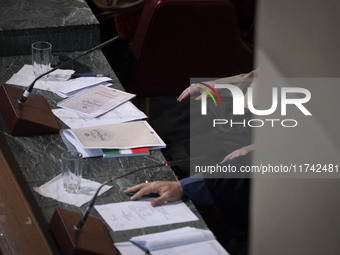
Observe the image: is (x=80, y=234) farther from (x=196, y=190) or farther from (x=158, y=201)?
(x=196, y=190)

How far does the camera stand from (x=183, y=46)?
3.92m

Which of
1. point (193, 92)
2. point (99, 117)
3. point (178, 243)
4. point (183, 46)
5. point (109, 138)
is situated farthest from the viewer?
point (183, 46)

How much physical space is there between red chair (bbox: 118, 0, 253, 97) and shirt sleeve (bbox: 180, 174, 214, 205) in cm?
134

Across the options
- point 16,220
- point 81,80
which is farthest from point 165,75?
point 16,220

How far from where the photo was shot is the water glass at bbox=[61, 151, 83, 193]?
8.33ft

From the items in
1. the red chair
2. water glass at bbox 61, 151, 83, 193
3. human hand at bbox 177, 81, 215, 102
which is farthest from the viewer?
the red chair

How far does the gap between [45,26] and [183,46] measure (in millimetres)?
751

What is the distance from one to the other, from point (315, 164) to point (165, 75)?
125 cm

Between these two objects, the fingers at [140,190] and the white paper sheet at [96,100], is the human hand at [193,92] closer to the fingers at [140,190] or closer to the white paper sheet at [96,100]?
the white paper sheet at [96,100]

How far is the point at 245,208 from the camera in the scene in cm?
278

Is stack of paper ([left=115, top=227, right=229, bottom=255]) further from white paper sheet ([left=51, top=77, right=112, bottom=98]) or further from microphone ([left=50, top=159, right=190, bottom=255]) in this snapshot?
white paper sheet ([left=51, top=77, right=112, bottom=98])

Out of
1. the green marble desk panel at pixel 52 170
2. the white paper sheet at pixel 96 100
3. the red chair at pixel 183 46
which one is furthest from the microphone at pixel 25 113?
the red chair at pixel 183 46

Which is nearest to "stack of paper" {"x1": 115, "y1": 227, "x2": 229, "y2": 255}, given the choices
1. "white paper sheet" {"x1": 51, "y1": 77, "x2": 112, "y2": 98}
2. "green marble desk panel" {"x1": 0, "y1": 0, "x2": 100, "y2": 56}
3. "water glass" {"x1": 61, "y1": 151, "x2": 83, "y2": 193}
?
"water glass" {"x1": 61, "y1": 151, "x2": 83, "y2": 193}

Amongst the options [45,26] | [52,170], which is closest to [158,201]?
[52,170]
